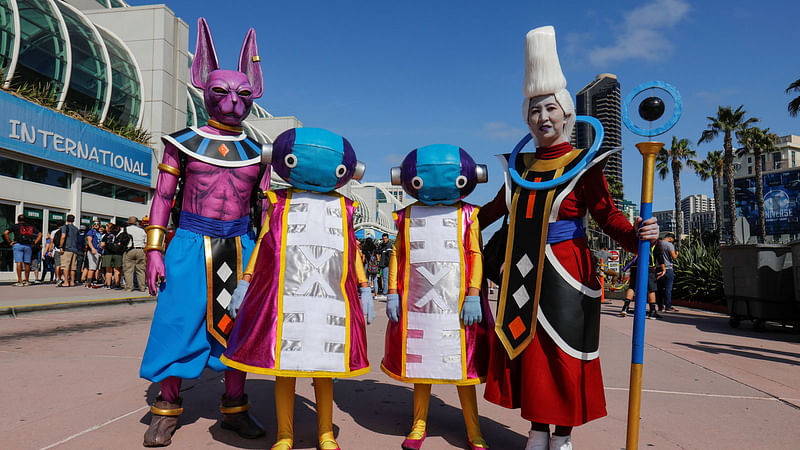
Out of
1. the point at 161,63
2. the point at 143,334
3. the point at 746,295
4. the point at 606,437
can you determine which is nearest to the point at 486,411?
the point at 606,437

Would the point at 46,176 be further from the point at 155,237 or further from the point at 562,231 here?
the point at 562,231

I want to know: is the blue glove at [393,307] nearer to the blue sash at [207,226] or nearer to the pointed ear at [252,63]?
the blue sash at [207,226]

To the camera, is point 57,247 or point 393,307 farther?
point 57,247

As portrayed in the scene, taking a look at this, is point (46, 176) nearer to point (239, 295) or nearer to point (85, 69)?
point (85, 69)

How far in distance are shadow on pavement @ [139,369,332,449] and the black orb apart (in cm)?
237

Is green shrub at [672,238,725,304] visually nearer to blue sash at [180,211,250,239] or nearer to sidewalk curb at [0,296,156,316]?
blue sash at [180,211,250,239]

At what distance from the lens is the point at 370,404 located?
366 centimetres

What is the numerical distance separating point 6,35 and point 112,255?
22.7 feet

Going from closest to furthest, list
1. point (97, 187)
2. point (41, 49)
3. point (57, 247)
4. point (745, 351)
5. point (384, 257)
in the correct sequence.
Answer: point (745, 351), point (57, 247), point (384, 257), point (41, 49), point (97, 187)

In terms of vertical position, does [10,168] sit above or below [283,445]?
above

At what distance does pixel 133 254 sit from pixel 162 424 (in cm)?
968

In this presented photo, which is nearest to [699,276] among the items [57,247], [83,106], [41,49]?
[57,247]

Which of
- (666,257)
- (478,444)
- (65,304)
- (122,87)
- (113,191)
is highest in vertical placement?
(122,87)

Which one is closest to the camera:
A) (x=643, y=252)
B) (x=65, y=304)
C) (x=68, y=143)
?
(x=643, y=252)
